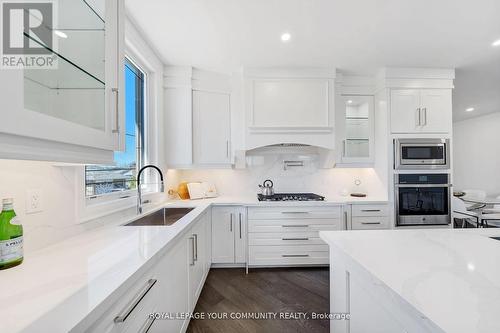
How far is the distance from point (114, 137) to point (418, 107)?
3287mm

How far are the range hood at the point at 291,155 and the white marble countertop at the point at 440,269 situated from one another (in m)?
1.72

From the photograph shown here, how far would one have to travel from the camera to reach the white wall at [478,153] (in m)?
4.88

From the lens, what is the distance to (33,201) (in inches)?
39.4

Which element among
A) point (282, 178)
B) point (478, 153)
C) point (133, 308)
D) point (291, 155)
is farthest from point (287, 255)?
point (478, 153)

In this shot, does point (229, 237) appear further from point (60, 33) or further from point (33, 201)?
point (60, 33)

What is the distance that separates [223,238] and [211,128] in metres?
1.42

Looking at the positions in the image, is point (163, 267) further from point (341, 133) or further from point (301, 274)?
point (341, 133)

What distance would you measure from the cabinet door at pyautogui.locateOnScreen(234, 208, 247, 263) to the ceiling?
6.10 ft

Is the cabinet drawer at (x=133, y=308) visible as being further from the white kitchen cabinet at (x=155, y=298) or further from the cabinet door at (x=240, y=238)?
the cabinet door at (x=240, y=238)

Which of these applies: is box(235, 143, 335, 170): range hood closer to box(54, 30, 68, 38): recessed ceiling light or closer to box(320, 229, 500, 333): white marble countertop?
box(320, 229, 500, 333): white marble countertop

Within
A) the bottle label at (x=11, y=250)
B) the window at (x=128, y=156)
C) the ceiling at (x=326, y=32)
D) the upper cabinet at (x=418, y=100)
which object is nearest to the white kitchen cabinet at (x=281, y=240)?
the window at (x=128, y=156)

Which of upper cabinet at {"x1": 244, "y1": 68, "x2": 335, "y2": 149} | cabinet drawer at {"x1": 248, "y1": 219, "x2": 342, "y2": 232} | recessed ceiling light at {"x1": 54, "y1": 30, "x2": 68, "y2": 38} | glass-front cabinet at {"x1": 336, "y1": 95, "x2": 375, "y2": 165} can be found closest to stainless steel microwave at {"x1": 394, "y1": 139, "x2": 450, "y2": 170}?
glass-front cabinet at {"x1": 336, "y1": 95, "x2": 375, "y2": 165}

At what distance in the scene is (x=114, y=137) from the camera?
105 cm

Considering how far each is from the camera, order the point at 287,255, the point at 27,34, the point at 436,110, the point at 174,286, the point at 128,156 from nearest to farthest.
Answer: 1. the point at 27,34
2. the point at 174,286
3. the point at 128,156
4. the point at 287,255
5. the point at 436,110
